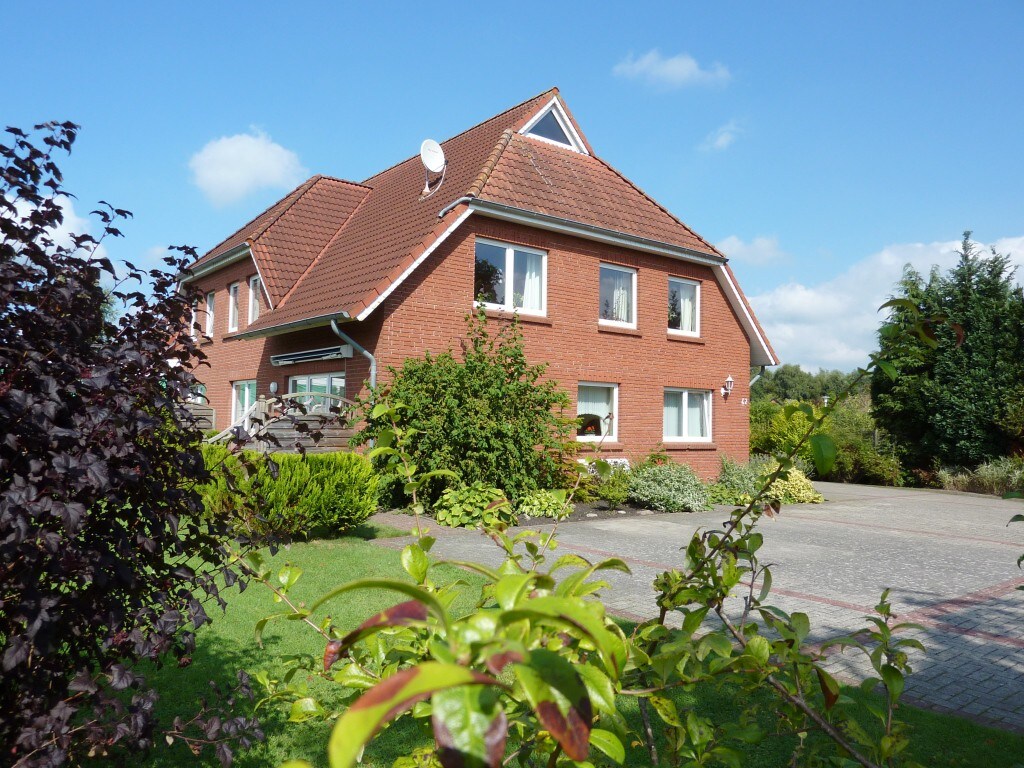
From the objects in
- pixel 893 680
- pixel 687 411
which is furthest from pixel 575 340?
pixel 893 680

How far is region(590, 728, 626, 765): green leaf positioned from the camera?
3.48 feet

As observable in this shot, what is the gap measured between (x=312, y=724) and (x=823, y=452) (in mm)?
2678

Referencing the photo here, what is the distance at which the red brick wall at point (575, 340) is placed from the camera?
1370 cm

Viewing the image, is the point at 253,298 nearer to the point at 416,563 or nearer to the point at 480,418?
the point at 480,418

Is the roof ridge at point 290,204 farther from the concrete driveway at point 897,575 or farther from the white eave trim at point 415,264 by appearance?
the concrete driveway at point 897,575

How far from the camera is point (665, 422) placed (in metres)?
17.8

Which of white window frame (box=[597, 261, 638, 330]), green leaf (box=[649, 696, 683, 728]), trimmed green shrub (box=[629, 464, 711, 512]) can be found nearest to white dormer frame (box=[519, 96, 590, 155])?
white window frame (box=[597, 261, 638, 330])

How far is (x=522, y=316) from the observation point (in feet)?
48.6

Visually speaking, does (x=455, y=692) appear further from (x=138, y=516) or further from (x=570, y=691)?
(x=138, y=516)

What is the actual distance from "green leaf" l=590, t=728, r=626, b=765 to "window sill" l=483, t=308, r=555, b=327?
514 inches

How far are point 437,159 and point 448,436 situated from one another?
699cm

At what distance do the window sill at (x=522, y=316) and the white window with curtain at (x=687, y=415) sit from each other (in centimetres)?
428

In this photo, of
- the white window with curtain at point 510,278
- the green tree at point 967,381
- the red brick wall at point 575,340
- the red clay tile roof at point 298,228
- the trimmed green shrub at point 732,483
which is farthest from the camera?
the green tree at point 967,381

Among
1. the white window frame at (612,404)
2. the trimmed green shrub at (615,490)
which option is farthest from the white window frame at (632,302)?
the trimmed green shrub at (615,490)
